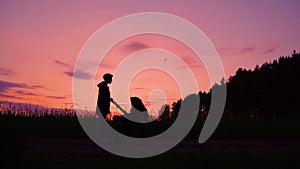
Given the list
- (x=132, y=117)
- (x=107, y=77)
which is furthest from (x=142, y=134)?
(x=107, y=77)

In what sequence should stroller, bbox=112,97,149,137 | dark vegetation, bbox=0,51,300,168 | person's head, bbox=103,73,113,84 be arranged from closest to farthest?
dark vegetation, bbox=0,51,300,168 → person's head, bbox=103,73,113,84 → stroller, bbox=112,97,149,137

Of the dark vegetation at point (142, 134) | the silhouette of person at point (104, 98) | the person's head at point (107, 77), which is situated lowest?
the dark vegetation at point (142, 134)

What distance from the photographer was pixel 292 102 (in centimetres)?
5997

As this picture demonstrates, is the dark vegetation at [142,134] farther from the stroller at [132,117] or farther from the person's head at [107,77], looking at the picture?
the person's head at [107,77]

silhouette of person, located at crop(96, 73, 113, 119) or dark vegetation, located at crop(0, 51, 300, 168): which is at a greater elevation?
silhouette of person, located at crop(96, 73, 113, 119)

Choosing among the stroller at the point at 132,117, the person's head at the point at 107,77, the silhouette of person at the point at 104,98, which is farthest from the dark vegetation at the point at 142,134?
the person's head at the point at 107,77

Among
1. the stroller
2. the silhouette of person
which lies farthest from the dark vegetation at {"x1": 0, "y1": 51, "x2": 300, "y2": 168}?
the silhouette of person

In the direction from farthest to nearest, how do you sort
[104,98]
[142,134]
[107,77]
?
[142,134]
[104,98]
[107,77]

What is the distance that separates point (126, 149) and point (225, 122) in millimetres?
10023

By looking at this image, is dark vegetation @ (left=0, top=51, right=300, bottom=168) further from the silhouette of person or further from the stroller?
the silhouette of person

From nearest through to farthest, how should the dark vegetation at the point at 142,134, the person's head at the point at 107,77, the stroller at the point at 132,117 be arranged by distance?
the dark vegetation at the point at 142,134 → the person's head at the point at 107,77 → the stroller at the point at 132,117

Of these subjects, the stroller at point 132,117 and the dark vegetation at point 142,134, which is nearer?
the dark vegetation at point 142,134

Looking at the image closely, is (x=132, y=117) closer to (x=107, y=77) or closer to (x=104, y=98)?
(x=104, y=98)

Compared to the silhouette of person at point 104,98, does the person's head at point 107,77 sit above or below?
above
